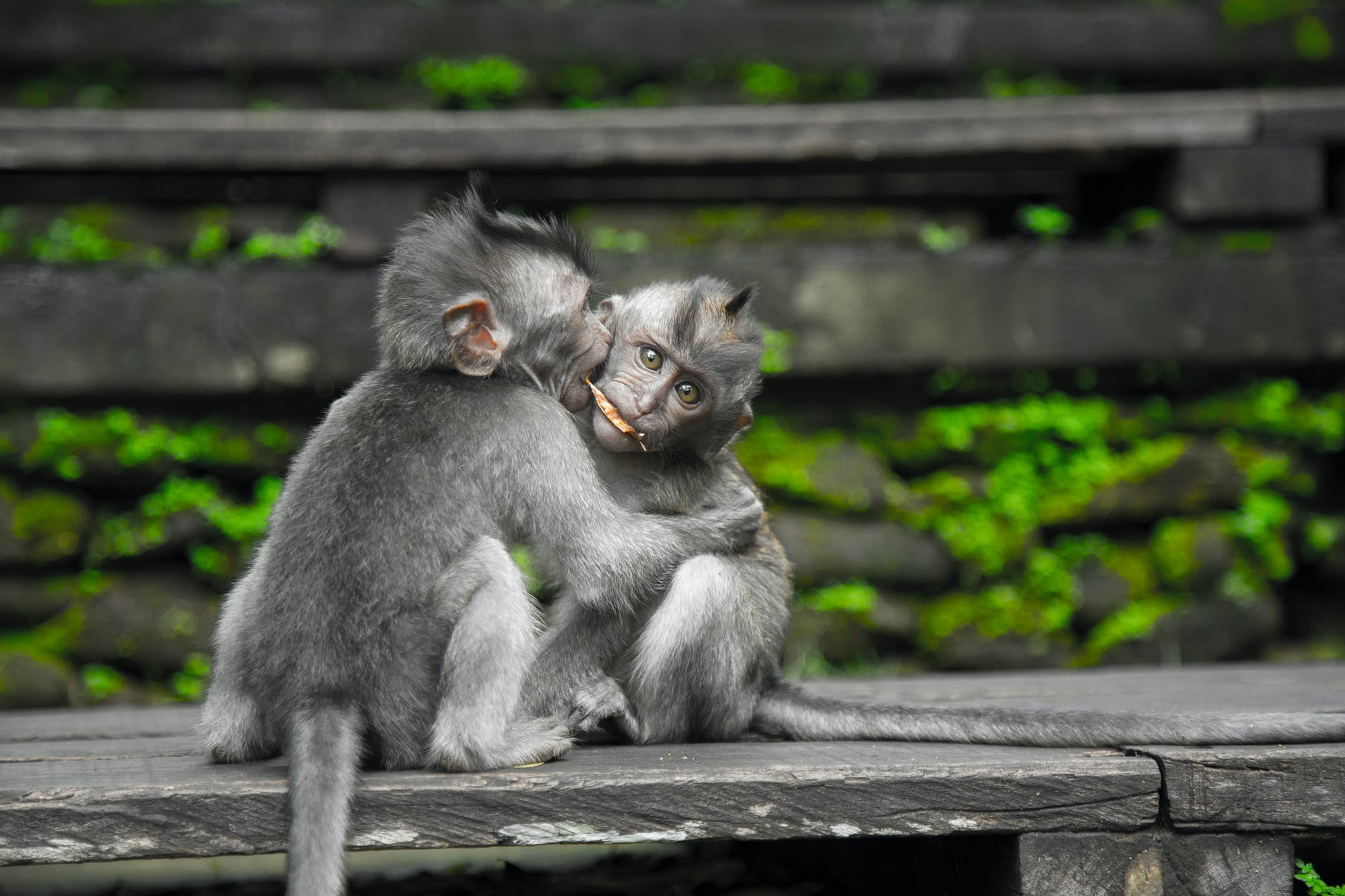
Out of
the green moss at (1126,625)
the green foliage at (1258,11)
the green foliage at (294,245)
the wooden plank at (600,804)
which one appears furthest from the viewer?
the green foliage at (1258,11)

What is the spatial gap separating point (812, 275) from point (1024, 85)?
5.78 feet

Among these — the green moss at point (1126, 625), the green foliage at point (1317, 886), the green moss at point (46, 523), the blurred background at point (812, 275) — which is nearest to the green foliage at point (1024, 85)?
the blurred background at point (812, 275)

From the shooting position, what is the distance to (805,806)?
103 inches

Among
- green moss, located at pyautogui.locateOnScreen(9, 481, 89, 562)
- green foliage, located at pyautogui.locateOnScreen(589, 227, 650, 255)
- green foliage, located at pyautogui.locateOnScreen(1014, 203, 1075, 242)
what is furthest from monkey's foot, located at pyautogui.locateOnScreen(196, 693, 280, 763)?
green foliage, located at pyautogui.locateOnScreen(1014, 203, 1075, 242)

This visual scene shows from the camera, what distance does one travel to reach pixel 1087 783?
268 centimetres

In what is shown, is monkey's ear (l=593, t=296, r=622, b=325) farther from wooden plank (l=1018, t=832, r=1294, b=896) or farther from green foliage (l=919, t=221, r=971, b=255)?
green foliage (l=919, t=221, r=971, b=255)

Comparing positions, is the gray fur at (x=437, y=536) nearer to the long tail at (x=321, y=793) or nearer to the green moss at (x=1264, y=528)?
the long tail at (x=321, y=793)

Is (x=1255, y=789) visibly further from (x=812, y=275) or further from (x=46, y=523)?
(x=46, y=523)

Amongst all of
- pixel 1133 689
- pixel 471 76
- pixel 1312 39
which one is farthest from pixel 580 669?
pixel 1312 39

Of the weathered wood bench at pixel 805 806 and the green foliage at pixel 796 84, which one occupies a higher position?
the green foliage at pixel 796 84

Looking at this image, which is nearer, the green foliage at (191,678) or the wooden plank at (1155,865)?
the wooden plank at (1155,865)

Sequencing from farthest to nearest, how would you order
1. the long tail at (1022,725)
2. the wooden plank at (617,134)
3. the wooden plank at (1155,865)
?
1. the wooden plank at (617,134)
2. the long tail at (1022,725)
3. the wooden plank at (1155,865)

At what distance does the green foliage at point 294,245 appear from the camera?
5.17 meters

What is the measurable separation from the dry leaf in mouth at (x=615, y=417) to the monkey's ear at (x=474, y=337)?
302 mm
